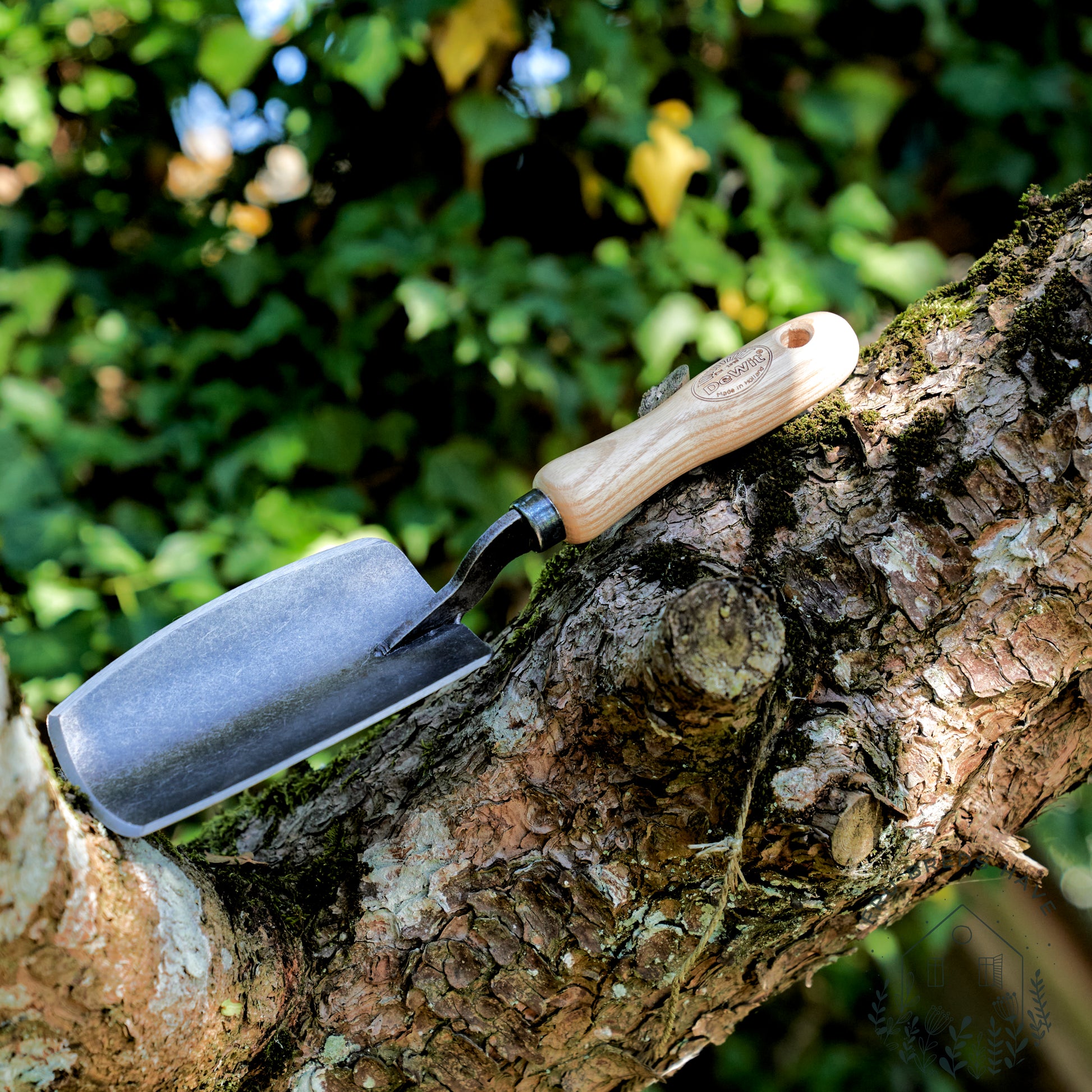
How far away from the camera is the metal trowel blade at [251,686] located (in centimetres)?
71

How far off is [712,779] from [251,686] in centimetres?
45

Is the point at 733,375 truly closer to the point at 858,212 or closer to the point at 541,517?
the point at 541,517

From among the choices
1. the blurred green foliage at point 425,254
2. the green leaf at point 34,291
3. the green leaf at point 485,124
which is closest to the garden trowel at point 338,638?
the blurred green foliage at point 425,254

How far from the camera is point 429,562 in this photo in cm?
165

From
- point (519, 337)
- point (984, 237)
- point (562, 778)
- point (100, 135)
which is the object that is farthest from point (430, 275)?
point (984, 237)

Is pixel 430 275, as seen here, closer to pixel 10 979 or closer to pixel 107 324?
pixel 107 324

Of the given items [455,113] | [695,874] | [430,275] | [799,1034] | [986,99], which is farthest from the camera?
[799,1034]

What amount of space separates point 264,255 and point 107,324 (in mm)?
347

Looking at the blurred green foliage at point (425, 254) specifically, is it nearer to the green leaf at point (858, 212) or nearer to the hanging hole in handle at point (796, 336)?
the green leaf at point (858, 212)

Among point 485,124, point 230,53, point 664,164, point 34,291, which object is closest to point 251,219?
point 230,53

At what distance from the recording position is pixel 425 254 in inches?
58.8

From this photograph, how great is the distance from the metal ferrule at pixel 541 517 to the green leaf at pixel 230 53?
1.12 m

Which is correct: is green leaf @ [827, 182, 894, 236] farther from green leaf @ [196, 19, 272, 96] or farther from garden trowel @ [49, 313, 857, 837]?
green leaf @ [196, 19, 272, 96]

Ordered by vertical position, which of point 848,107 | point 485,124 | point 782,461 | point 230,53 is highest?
point 230,53
